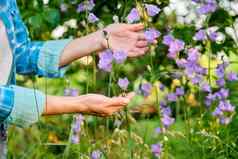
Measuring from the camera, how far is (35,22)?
3508mm

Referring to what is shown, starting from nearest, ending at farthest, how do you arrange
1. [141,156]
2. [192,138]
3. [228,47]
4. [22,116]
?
[22,116], [141,156], [192,138], [228,47]

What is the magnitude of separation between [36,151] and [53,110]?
1.05 m

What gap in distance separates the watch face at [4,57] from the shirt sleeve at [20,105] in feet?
0.32

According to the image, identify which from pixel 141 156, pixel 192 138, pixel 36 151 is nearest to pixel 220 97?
pixel 192 138

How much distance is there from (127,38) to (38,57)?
12.0 inches

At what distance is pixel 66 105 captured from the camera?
241cm

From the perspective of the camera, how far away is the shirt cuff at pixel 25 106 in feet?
7.94

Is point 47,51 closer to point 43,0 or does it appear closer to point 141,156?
point 141,156

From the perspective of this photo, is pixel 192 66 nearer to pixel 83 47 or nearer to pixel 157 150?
pixel 157 150

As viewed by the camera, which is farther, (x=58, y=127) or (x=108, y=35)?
(x=58, y=127)

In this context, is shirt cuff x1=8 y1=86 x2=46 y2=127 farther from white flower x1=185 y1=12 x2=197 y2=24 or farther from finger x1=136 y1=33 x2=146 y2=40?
white flower x1=185 y1=12 x2=197 y2=24

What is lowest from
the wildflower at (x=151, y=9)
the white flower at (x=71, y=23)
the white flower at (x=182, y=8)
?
the white flower at (x=71, y=23)

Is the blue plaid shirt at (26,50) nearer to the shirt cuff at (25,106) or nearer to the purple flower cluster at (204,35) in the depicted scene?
the shirt cuff at (25,106)

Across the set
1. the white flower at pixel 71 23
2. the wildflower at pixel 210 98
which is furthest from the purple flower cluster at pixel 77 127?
the white flower at pixel 71 23
